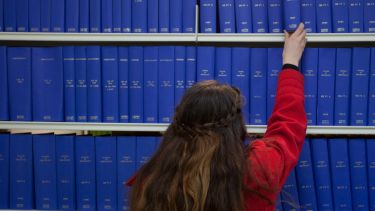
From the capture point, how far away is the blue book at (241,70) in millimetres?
1431

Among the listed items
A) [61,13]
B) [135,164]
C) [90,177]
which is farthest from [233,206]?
[61,13]

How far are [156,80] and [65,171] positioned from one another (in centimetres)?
52

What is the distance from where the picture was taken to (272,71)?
1426 millimetres

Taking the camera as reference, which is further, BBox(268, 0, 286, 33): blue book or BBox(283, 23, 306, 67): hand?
BBox(268, 0, 286, 33): blue book

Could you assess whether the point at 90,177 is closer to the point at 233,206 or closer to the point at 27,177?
the point at 27,177

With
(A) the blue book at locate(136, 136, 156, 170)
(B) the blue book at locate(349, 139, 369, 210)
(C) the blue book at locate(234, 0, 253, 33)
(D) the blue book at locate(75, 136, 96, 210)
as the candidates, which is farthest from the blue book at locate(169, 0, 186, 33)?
(B) the blue book at locate(349, 139, 369, 210)

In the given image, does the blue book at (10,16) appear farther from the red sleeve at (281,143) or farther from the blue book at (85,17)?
the red sleeve at (281,143)

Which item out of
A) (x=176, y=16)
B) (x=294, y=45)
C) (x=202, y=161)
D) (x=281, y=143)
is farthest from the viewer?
(x=176, y=16)

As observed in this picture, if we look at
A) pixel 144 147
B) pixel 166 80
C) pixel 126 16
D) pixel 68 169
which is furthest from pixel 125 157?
pixel 126 16

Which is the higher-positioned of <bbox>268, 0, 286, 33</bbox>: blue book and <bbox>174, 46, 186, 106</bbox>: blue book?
<bbox>268, 0, 286, 33</bbox>: blue book

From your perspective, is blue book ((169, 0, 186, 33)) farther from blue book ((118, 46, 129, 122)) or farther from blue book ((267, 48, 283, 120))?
blue book ((267, 48, 283, 120))

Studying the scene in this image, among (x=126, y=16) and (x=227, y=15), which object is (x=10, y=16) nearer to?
(x=126, y=16)

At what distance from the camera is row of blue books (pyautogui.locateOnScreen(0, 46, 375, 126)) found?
1.41 m

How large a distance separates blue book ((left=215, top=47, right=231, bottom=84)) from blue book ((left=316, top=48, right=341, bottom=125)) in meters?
0.34
